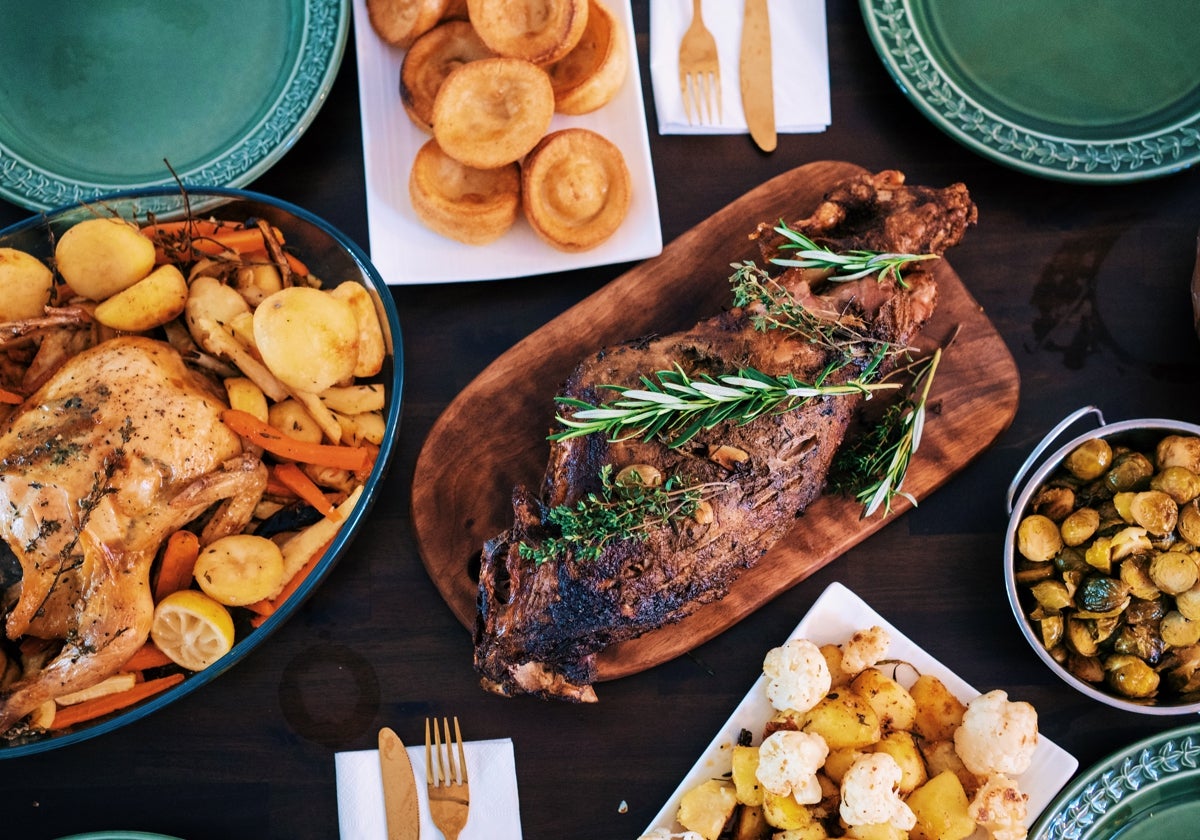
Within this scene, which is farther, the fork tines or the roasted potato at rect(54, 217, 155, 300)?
the fork tines

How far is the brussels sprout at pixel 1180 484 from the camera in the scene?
1.67 meters

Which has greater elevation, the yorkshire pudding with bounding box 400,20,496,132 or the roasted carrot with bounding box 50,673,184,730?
the yorkshire pudding with bounding box 400,20,496,132

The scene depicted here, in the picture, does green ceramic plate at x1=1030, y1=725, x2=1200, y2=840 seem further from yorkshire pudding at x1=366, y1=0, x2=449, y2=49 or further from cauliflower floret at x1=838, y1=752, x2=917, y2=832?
yorkshire pudding at x1=366, y1=0, x2=449, y2=49

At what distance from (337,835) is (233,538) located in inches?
27.5

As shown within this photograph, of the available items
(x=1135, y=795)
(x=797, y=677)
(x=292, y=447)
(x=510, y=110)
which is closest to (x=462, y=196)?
(x=510, y=110)

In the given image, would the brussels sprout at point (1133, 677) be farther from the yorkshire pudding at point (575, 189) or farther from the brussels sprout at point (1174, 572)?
the yorkshire pudding at point (575, 189)

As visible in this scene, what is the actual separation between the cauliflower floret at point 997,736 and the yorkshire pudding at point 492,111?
1392 mm

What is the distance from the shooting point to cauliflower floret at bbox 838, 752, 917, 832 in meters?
1.57

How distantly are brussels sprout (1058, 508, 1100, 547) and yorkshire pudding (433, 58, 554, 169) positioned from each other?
127cm

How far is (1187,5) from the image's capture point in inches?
76.8

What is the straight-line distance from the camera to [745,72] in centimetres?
199

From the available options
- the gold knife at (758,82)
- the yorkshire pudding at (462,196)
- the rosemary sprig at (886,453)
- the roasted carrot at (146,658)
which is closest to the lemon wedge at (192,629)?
the roasted carrot at (146,658)

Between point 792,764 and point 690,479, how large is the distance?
1.84ft

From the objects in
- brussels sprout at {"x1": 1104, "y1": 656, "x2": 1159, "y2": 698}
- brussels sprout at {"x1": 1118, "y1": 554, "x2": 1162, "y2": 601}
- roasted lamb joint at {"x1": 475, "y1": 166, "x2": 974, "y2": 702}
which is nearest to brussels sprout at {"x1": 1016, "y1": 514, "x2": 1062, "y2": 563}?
brussels sprout at {"x1": 1118, "y1": 554, "x2": 1162, "y2": 601}
